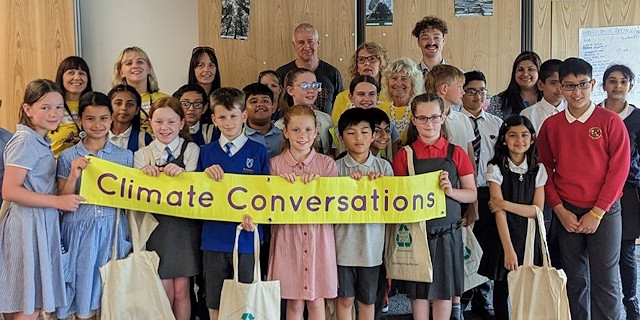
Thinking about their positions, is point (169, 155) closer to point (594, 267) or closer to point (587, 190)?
point (587, 190)

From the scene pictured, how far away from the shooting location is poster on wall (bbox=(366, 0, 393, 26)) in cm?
502

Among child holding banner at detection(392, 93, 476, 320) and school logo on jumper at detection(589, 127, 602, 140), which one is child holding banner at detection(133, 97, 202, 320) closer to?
child holding banner at detection(392, 93, 476, 320)

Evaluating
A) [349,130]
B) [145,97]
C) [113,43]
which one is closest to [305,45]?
[145,97]

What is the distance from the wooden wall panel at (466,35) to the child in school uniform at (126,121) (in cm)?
242

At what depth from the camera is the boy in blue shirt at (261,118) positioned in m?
3.31

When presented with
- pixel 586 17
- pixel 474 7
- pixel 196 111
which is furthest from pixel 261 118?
pixel 586 17

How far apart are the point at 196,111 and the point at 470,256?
1789 millimetres

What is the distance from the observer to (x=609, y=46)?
5250 mm

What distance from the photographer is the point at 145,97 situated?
12.5ft

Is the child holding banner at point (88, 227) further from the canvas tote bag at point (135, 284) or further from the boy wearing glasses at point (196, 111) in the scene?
the boy wearing glasses at point (196, 111)

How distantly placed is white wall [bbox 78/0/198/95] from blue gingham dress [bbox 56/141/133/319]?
2552 millimetres

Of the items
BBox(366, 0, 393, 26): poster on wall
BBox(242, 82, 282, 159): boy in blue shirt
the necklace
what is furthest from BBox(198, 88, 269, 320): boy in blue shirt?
BBox(366, 0, 393, 26): poster on wall

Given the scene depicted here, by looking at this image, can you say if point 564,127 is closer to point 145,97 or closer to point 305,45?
point 305,45

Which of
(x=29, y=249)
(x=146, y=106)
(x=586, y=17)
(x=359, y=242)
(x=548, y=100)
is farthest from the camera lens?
(x=586, y=17)
